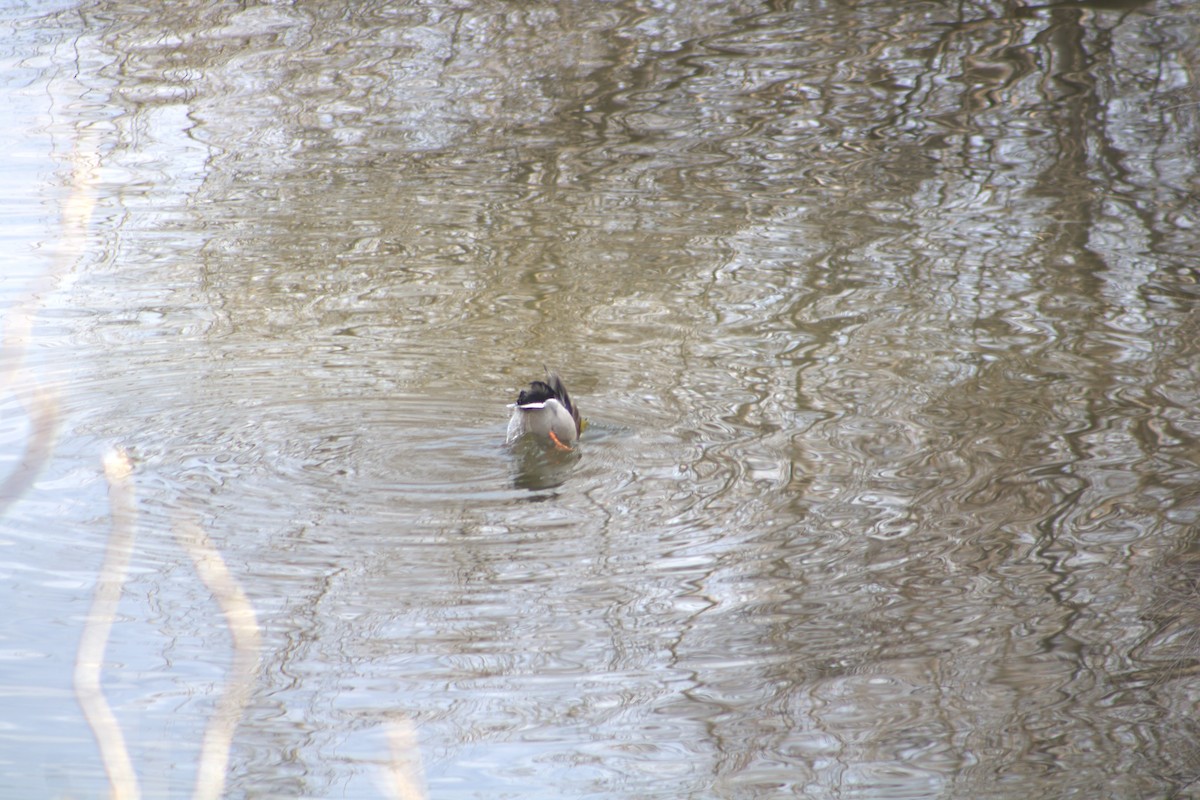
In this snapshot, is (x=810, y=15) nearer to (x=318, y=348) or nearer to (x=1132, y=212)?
(x=1132, y=212)

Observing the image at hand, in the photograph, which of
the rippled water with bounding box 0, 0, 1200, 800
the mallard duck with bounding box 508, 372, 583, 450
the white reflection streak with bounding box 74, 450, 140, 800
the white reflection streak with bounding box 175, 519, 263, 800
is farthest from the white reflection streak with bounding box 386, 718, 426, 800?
the mallard duck with bounding box 508, 372, 583, 450

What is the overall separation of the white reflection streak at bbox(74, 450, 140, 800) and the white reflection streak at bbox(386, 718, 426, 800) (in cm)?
76

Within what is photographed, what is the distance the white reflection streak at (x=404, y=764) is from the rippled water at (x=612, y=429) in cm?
1

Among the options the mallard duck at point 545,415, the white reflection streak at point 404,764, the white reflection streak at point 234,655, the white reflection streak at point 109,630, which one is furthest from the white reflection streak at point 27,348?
the white reflection streak at point 404,764

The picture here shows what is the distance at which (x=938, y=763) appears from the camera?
4.22 m

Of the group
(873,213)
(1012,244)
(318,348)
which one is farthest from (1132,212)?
(318,348)

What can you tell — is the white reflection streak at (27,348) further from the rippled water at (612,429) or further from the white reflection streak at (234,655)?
the white reflection streak at (234,655)

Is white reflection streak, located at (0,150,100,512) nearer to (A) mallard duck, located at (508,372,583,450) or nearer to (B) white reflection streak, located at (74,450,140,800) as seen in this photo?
(B) white reflection streak, located at (74,450,140,800)

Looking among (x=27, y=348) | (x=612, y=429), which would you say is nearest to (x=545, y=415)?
(x=612, y=429)

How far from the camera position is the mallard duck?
625 cm

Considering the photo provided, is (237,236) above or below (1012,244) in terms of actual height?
above

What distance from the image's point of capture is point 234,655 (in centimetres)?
484

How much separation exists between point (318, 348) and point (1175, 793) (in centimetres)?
498

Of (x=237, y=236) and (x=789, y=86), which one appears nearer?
(x=237, y=236)
